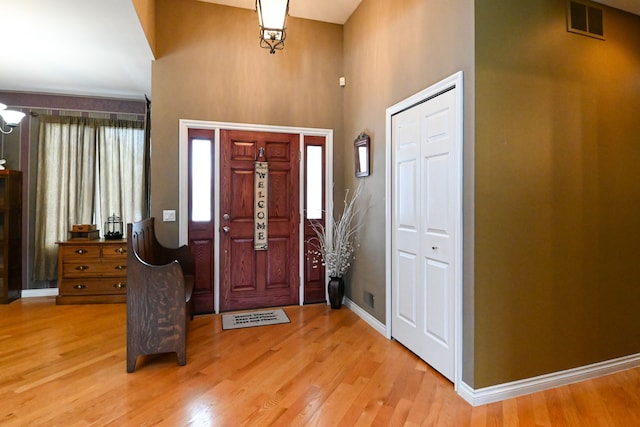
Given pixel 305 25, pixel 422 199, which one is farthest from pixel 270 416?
pixel 305 25

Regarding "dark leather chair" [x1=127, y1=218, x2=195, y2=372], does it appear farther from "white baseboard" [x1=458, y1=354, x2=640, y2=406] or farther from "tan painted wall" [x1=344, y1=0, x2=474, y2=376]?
"white baseboard" [x1=458, y1=354, x2=640, y2=406]

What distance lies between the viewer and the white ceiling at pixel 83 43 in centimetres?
252

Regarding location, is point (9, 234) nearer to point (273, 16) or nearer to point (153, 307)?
point (153, 307)

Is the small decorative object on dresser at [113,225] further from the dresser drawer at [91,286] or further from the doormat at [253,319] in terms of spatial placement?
the doormat at [253,319]

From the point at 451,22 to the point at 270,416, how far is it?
2737 millimetres

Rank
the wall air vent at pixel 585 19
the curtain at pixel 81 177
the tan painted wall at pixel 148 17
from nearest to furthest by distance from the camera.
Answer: the wall air vent at pixel 585 19 → the tan painted wall at pixel 148 17 → the curtain at pixel 81 177

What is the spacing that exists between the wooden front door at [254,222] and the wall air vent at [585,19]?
2624 millimetres

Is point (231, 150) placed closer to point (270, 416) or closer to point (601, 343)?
point (270, 416)

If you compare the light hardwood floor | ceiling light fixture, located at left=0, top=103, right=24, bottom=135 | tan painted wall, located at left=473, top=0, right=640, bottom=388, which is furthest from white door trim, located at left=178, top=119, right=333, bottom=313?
Result: tan painted wall, located at left=473, top=0, right=640, bottom=388

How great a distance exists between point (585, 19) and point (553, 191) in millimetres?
1253

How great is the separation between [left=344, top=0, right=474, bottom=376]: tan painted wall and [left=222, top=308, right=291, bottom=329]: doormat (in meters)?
0.88

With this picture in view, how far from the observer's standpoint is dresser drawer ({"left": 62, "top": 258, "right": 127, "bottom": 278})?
4.07m

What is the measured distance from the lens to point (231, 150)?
3723mm

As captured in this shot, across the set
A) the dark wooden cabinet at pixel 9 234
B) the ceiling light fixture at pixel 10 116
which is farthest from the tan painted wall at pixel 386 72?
the dark wooden cabinet at pixel 9 234
